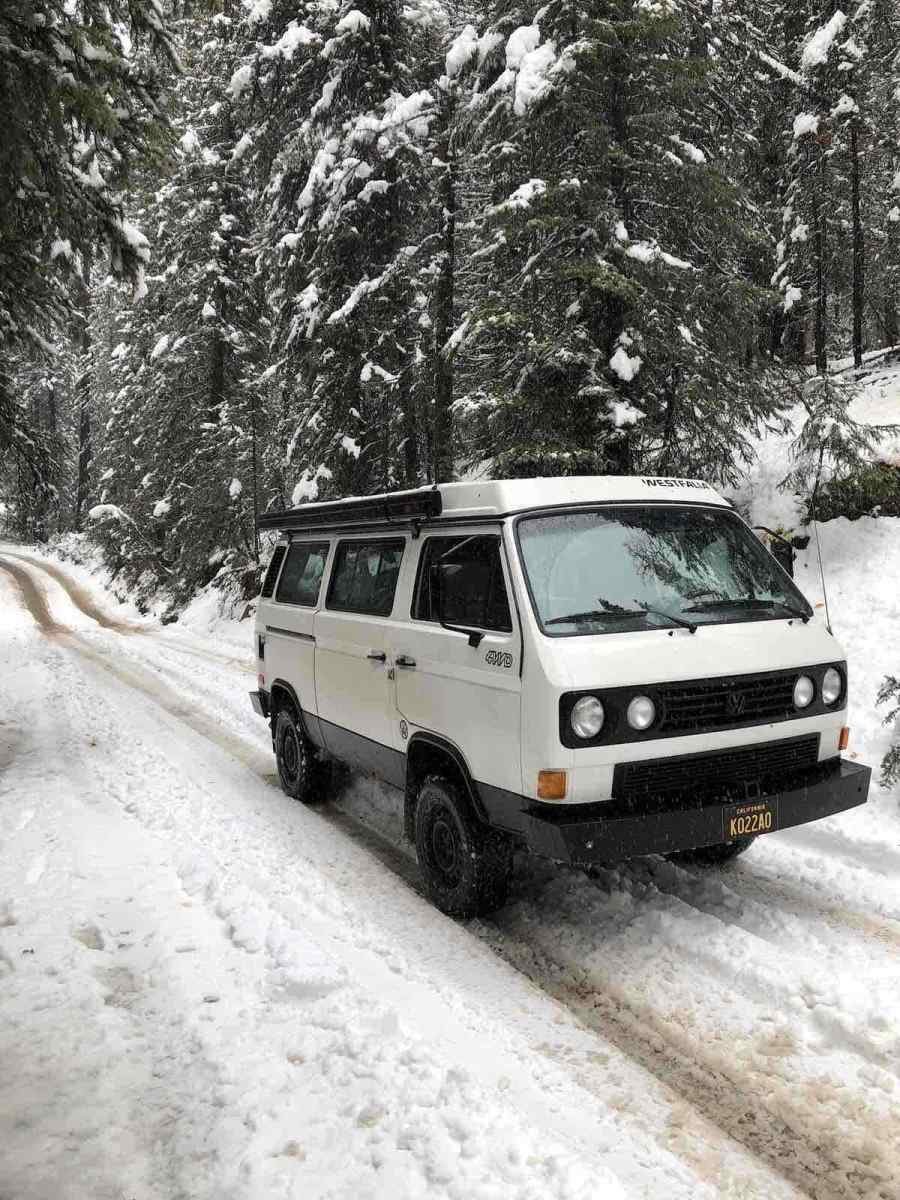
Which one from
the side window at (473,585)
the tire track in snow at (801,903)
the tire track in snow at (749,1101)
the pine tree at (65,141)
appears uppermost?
the pine tree at (65,141)

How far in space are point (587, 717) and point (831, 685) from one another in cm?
162

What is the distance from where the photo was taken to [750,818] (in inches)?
164

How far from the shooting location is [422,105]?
13.6m

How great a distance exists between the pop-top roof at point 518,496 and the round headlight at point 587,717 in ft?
3.93

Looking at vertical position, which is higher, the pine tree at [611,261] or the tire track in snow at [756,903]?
the pine tree at [611,261]

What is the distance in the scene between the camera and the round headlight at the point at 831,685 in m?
4.63

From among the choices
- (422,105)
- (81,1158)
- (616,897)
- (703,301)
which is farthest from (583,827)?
(422,105)

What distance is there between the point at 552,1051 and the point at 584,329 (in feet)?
27.5

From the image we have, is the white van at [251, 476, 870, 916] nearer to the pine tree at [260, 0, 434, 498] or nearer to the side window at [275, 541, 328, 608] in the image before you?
the side window at [275, 541, 328, 608]

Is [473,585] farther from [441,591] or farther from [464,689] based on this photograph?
[464,689]

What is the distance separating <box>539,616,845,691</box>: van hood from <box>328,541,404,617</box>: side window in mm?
1917

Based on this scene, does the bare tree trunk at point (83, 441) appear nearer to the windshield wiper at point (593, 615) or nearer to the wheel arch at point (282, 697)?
the wheel arch at point (282, 697)

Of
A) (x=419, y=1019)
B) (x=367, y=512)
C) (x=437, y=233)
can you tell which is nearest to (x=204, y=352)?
(x=437, y=233)

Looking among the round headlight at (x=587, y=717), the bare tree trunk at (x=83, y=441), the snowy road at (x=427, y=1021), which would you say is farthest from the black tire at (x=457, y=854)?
the bare tree trunk at (x=83, y=441)
